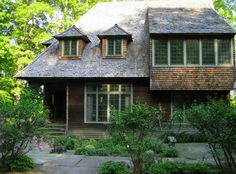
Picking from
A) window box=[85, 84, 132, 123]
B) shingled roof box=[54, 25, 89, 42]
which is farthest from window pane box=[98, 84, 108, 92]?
shingled roof box=[54, 25, 89, 42]

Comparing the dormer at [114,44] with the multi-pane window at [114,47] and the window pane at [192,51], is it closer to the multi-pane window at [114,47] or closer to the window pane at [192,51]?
the multi-pane window at [114,47]

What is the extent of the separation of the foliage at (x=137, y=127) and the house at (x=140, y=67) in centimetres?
977

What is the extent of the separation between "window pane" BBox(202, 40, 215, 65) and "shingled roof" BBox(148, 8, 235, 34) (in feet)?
2.28

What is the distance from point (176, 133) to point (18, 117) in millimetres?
10372

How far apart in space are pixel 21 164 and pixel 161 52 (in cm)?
1133

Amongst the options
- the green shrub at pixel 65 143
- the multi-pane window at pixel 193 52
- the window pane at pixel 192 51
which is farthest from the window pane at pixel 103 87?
the green shrub at pixel 65 143

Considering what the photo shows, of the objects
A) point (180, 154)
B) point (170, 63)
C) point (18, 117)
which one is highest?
point (170, 63)

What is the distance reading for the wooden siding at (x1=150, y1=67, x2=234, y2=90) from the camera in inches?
703

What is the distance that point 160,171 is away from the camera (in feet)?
26.4

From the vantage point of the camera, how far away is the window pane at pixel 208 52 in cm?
1831

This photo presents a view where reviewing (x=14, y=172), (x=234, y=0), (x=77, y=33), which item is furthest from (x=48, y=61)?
(x=234, y=0)

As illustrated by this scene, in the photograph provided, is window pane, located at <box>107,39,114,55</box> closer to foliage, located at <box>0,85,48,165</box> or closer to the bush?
foliage, located at <box>0,85,48,165</box>

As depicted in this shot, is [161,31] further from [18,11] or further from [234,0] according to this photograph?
[234,0]

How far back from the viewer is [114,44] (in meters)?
20.2
